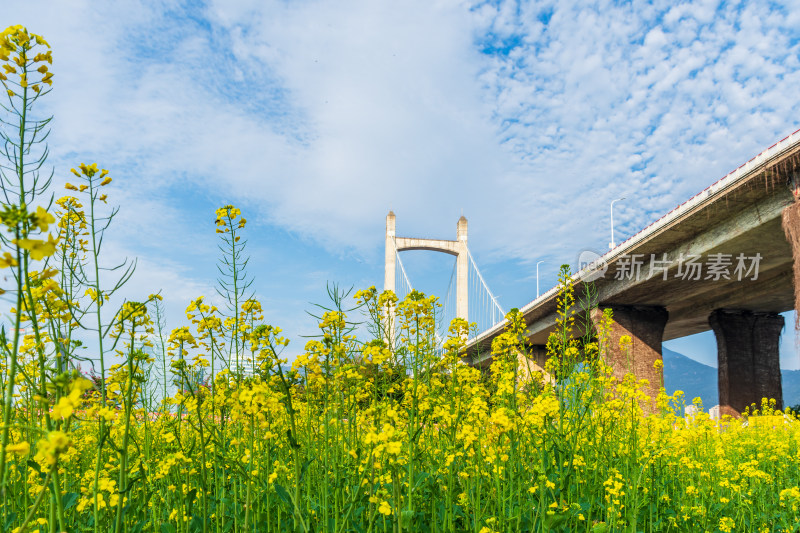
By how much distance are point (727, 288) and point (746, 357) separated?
3.59m

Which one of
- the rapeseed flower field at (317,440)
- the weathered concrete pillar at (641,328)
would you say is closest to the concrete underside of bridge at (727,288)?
the weathered concrete pillar at (641,328)

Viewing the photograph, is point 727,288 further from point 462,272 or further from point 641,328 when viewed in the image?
point 462,272

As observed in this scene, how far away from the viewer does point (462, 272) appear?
4097cm

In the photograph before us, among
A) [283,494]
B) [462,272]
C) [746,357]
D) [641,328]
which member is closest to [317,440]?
[283,494]

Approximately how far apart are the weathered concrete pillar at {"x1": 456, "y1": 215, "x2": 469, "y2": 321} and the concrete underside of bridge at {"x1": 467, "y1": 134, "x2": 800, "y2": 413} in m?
13.4

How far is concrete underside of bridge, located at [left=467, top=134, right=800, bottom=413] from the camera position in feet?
36.1

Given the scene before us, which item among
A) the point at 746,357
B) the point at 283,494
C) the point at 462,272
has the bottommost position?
the point at 283,494

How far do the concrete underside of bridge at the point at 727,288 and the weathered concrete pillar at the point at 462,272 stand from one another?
13.4 m

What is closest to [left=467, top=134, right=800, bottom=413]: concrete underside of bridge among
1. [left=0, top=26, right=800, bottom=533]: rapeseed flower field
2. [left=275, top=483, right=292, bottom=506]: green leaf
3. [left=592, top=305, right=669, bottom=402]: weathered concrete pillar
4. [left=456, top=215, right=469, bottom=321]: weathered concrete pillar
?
[left=592, top=305, right=669, bottom=402]: weathered concrete pillar

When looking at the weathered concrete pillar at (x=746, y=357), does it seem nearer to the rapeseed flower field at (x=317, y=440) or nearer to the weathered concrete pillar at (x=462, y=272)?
the rapeseed flower field at (x=317, y=440)

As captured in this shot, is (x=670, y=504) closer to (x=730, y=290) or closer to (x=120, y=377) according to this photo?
(x=120, y=377)

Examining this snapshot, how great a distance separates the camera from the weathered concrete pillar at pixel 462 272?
38000 mm

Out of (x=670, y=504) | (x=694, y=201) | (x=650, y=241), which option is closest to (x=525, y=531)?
(x=670, y=504)

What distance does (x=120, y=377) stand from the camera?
8.26 feet
